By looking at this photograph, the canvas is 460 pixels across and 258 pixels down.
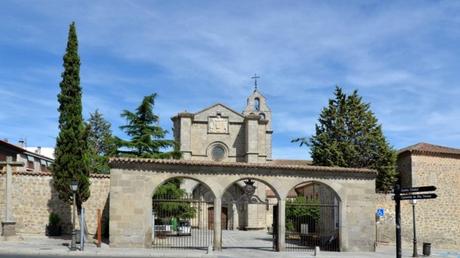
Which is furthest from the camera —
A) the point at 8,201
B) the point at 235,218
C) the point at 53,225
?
the point at 235,218

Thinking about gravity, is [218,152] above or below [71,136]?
above

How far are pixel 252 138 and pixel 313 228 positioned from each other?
1967 centimetres

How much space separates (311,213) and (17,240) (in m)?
20.3

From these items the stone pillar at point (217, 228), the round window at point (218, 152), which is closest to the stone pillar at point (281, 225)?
the stone pillar at point (217, 228)

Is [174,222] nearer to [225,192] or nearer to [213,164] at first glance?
[225,192]

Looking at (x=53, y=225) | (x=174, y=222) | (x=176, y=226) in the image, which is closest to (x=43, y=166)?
(x=174, y=222)

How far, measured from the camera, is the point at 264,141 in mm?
55156

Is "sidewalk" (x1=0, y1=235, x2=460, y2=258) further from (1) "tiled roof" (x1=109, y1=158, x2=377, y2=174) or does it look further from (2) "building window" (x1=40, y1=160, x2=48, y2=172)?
(2) "building window" (x1=40, y1=160, x2=48, y2=172)

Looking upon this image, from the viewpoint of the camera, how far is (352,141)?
37375mm

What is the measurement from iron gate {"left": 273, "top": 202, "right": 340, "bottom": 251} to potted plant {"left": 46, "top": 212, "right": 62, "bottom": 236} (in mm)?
11384

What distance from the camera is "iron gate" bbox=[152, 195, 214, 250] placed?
80.6 feet

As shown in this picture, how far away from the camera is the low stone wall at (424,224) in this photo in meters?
31.3

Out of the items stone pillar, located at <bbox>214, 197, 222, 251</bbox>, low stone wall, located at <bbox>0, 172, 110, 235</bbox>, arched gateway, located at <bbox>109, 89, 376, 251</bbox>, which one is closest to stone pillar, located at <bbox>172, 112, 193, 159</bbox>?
arched gateway, located at <bbox>109, 89, 376, 251</bbox>

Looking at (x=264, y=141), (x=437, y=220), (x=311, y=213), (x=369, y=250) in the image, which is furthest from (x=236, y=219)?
(x=369, y=250)
